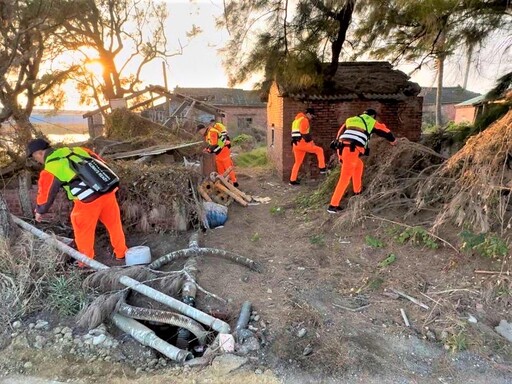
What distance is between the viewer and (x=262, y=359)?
3.29 metres

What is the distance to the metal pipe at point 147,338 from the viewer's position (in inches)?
131

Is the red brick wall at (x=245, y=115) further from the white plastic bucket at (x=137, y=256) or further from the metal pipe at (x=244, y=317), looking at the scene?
the metal pipe at (x=244, y=317)

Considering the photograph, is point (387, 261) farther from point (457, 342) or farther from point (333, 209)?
point (333, 209)

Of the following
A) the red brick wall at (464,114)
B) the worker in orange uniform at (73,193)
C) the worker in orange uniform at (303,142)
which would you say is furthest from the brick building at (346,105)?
the red brick wall at (464,114)

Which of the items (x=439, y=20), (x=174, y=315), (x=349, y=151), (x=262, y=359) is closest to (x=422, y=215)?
(x=349, y=151)

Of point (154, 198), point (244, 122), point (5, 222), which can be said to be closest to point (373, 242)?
point (154, 198)

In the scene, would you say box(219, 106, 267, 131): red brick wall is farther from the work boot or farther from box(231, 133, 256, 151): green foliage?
the work boot

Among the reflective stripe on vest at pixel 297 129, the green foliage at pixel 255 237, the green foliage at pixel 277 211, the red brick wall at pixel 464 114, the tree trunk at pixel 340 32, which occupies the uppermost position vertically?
the tree trunk at pixel 340 32

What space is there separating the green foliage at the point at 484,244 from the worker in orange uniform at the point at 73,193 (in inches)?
173

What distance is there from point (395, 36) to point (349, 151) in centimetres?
282

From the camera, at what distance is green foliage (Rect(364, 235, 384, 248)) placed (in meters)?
5.23

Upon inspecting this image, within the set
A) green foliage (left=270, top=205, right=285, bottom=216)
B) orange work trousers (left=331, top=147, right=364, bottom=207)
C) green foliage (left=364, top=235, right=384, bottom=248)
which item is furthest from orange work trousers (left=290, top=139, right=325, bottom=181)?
green foliage (left=364, top=235, right=384, bottom=248)

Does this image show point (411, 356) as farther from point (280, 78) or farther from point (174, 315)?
point (280, 78)

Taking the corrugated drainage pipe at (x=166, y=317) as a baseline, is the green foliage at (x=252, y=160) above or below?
above
